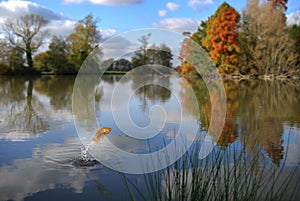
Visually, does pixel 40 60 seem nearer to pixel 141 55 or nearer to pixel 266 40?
pixel 266 40

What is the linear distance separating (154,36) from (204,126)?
3.49m

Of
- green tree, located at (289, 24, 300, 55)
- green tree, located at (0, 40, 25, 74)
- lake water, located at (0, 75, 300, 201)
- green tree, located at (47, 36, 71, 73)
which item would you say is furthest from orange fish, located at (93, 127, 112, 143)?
green tree, located at (47, 36, 71, 73)

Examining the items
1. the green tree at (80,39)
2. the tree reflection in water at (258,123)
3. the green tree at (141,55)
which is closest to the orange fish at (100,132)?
the green tree at (141,55)

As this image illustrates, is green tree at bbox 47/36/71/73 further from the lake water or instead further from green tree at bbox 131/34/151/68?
green tree at bbox 131/34/151/68

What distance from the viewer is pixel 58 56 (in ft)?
114

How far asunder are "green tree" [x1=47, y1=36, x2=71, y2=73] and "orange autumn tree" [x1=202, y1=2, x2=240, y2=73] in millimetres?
15461

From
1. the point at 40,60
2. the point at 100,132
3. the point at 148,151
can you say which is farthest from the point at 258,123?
the point at 40,60

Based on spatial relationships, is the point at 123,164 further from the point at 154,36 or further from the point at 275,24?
the point at 275,24

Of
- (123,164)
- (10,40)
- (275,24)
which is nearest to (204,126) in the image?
(123,164)

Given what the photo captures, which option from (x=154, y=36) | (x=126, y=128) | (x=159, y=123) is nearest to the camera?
(x=154, y=36)

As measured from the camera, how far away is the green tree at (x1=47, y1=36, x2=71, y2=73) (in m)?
34.9

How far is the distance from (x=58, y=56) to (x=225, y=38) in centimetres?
1743

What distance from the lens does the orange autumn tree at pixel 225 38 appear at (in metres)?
24.9

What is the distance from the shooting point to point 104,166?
4.11 meters
